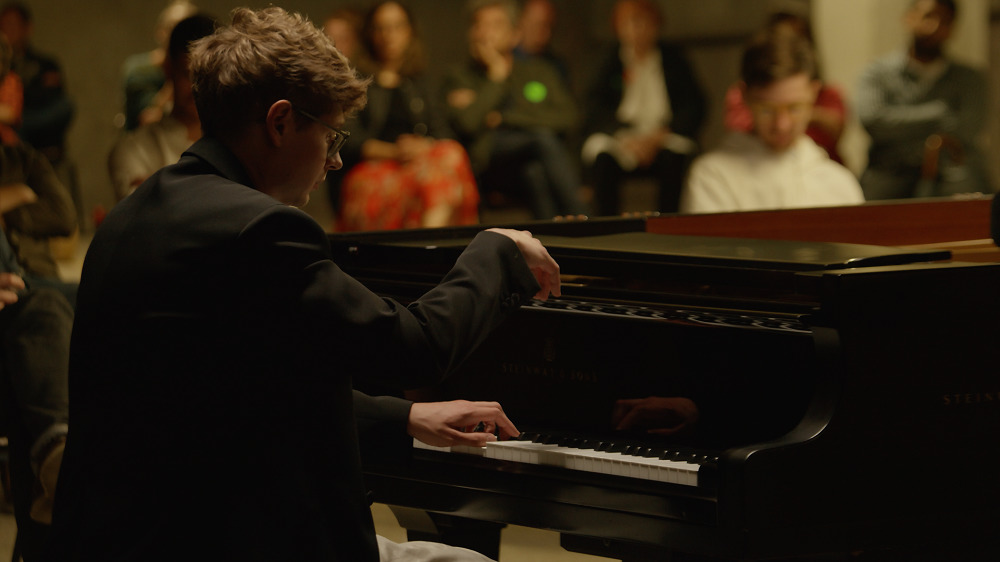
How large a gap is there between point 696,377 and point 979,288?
0.49 m

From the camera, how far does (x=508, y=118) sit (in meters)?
6.40

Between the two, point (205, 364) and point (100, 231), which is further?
point (100, 231)

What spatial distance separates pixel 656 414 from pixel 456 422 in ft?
1.19

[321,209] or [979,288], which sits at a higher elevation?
[979,288]

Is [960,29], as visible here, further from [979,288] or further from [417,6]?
[979,288]

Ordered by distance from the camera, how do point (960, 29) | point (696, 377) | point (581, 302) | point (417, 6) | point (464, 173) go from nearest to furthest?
point (696, 377) < point (581, 302) < point (464, 173) < point (960, 29) < point (417, 6)

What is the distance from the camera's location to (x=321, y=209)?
1031 cm

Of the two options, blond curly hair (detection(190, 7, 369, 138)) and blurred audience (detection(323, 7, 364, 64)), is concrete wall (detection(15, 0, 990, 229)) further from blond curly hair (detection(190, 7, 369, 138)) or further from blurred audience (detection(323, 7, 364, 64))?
blond curly hair (detection(190, 7, 369, 138))

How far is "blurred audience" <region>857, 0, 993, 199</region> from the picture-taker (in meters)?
6.18

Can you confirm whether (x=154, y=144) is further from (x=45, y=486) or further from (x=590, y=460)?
(x=590, y=460)

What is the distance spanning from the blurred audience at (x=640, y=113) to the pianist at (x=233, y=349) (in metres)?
5.02

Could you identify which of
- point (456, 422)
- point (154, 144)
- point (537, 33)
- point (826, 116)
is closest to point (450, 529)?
point (456, 422)

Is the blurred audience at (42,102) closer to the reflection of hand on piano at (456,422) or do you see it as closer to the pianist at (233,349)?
the reflection of hand on piano at (456,422)

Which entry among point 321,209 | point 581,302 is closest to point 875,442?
point 581,302
